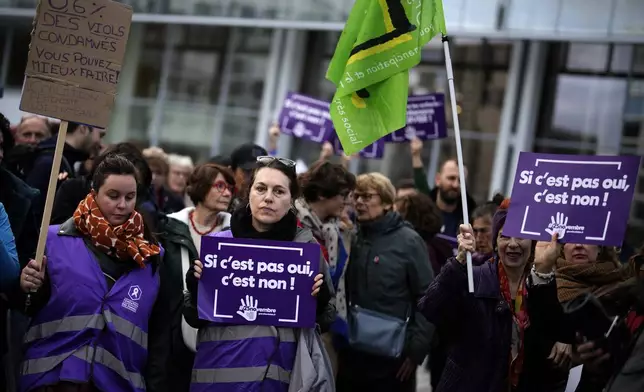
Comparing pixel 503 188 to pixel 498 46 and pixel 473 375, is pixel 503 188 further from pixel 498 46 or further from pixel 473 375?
pixel 473 375

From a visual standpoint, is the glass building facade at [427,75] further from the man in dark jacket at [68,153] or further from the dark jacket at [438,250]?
the man in dark jacket at [68,153]

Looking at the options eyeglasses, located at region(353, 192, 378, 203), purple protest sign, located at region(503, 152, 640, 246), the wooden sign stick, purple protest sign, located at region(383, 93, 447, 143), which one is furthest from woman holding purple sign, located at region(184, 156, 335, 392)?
purple protest sign, located at region(383, 93, 447, 143)

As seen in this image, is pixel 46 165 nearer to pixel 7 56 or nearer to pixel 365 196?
pixel 365 196

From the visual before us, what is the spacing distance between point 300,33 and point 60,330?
1426cm

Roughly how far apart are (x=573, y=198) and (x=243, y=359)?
1.75 m

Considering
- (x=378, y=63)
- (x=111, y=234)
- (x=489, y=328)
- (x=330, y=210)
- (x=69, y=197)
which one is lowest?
(x=489, y=328)

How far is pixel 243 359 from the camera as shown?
5.36 m

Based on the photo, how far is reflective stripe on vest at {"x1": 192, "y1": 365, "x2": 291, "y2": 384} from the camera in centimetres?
534

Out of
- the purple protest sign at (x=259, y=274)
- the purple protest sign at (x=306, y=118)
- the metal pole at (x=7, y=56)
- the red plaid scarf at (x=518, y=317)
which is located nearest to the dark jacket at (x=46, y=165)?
the purple protest sign at (x=259, y=274)

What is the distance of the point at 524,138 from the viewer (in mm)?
16688

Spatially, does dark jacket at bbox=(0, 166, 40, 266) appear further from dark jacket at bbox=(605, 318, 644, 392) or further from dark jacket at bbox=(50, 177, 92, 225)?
dark jacket at bbox=(605, 318, 644, 392)

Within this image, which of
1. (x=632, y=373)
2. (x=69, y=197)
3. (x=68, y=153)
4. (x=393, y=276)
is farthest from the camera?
(x=68, y=153)

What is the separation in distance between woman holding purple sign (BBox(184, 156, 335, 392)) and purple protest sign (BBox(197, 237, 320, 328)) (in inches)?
2.6

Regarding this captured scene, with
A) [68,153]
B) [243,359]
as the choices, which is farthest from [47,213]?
A: [68,153]
